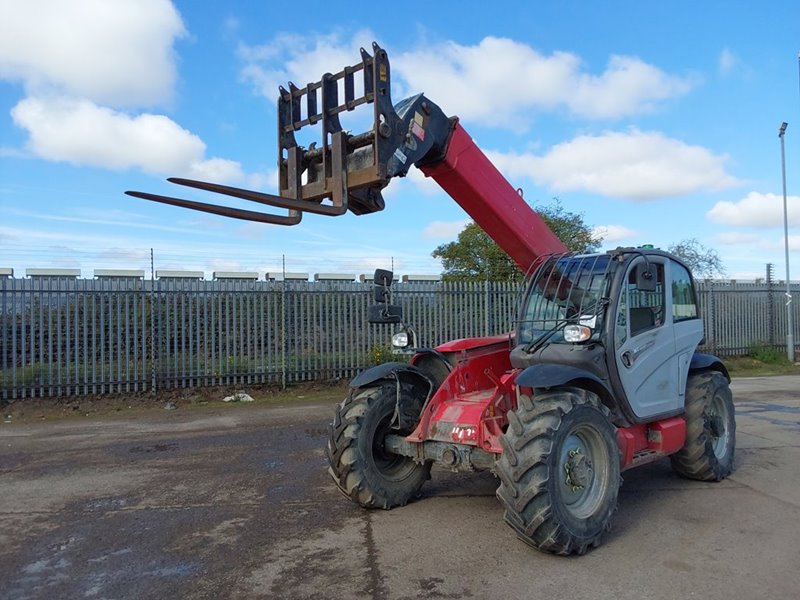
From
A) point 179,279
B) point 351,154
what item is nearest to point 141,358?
point 179,279

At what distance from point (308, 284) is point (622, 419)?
9592 mm

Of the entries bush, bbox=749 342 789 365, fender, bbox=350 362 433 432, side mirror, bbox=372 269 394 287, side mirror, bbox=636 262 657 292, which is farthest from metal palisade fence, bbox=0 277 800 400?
bush, bbox=749 342 789 365

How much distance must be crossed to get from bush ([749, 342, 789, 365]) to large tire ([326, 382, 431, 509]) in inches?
653

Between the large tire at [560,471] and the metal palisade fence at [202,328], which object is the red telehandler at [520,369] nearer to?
the large tire at [560,471]

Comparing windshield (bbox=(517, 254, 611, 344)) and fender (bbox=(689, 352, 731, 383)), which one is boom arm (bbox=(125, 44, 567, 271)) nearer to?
windshield (bbox=(517, 254, 611, 344))

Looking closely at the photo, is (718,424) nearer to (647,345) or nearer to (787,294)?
(647,345)

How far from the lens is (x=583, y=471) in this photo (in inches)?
197

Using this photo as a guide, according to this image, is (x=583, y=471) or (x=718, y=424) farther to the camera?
(x=718, y=424)

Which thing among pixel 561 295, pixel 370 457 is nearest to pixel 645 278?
pixel 561 295

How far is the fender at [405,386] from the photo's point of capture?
5.97 metres

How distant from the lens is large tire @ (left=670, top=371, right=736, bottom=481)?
21.1 ft

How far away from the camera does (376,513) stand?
5809 mm

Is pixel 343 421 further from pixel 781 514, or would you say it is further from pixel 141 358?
pixel 141 358

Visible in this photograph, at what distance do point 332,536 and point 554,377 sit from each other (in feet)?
7.17
